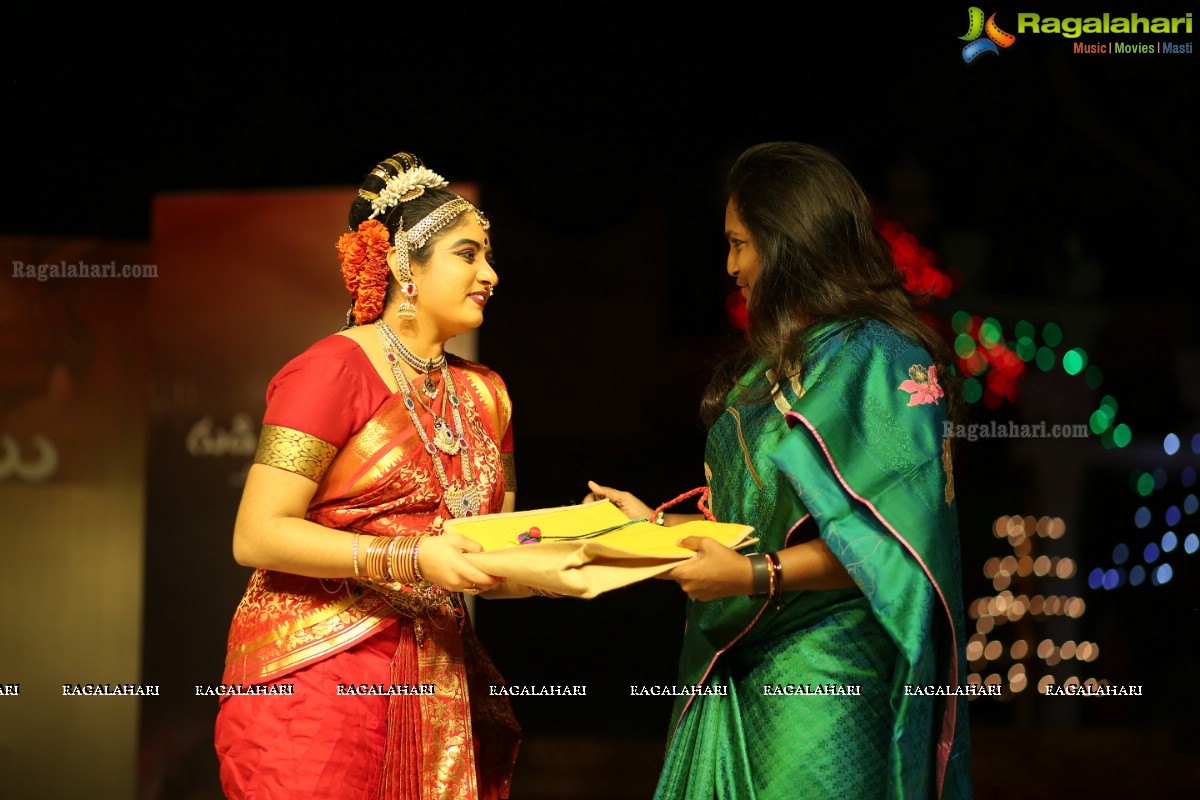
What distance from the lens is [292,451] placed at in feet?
7.00

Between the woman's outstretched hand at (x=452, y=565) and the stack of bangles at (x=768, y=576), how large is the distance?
44cm

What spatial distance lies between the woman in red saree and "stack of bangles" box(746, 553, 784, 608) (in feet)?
1.55

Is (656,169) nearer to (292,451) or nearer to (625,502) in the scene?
(625,502)

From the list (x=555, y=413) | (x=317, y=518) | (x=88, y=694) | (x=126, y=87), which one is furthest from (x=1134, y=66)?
(x=88, y=694)

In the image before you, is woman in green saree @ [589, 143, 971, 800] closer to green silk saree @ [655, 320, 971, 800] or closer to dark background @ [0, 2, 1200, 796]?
green silk saree @ [655, 320, 971, 800]

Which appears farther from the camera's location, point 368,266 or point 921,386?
point 368,266

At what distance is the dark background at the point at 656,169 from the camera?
3658 mm

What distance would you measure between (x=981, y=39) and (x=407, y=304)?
7.28ft

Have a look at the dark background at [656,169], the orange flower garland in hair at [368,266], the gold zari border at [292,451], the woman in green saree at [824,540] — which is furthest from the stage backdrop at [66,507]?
the woman in green saree at [824,540]

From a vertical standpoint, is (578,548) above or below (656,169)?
below

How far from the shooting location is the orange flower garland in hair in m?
2.36

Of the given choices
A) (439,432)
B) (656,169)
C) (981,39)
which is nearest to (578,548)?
(439,432)

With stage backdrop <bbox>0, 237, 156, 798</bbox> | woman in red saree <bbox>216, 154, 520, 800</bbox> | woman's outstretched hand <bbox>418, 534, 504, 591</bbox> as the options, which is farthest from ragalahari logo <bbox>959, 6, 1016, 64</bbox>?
stage backdrop <bbox>0, 237, 156, 798</bbox>

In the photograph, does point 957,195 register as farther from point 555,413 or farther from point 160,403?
point 160,403
